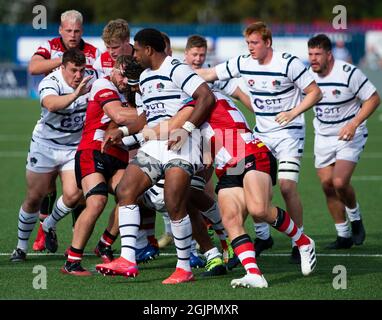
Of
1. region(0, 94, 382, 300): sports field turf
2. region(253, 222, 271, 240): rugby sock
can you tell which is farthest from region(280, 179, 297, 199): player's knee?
region(0, 94, 382, 300): sports field turf

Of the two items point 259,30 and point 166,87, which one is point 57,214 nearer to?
point 166,87

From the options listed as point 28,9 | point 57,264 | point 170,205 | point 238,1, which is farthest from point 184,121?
point 28,9

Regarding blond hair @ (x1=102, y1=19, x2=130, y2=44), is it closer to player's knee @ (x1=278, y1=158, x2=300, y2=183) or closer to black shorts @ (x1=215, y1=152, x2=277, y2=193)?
player's knee @ (x1=278, y1=158, x2=300, y2=183)

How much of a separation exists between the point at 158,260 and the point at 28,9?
2450 inches

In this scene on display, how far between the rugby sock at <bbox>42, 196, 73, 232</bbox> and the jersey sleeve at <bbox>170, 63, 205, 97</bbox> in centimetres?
204

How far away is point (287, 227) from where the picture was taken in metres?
8.80

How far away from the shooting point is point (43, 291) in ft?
26.9

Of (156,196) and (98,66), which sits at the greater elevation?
(98,66)

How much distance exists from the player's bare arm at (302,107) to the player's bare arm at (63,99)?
183cm

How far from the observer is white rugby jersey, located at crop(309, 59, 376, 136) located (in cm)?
1107

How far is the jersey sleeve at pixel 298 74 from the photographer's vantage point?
1009 cm

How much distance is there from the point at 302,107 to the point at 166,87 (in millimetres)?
1536

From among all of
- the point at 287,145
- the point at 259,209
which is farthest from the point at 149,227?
the point at 259,209
